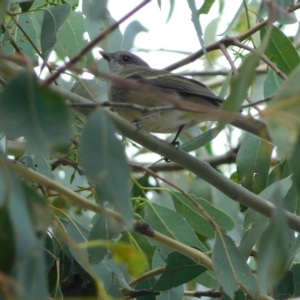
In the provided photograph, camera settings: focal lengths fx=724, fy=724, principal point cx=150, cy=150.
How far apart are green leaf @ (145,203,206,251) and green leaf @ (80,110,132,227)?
121 cm

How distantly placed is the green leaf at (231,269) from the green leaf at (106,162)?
2.70 feet

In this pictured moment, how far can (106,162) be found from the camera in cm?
166

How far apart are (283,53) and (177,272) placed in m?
1.10

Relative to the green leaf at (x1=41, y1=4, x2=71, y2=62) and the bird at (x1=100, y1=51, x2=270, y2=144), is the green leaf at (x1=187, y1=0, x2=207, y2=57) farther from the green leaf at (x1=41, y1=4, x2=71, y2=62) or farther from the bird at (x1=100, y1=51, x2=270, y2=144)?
the bird at (x1=100, y1=51, x2=270, y2=144)

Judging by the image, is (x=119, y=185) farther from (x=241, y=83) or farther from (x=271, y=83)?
(x=271, y=83)

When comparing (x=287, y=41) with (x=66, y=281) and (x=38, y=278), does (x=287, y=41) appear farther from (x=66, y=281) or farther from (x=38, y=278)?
(x=38, y=278)

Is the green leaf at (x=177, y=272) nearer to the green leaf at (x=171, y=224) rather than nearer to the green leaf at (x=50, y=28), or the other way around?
the green leaf at (x=171, y=224)

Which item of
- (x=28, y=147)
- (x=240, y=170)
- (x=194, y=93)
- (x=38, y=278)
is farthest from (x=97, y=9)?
(x=194, y=93)

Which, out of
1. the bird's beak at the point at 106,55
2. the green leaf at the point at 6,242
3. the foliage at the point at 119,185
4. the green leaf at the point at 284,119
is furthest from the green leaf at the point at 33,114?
the bird's beak at the point at 106,55

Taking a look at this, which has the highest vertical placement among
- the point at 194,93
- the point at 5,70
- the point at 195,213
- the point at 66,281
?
the point at 194,93

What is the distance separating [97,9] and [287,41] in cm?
140

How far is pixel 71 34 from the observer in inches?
132

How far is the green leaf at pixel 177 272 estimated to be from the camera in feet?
8.64

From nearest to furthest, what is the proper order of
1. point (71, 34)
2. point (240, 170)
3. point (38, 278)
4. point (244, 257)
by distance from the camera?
1. point (38, 278)
2. point (244, 257)
3. point (240, 170)
4. point (71, 34)
